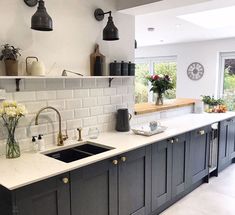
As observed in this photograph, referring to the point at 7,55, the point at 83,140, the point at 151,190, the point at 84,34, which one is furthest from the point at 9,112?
the point at 151,190

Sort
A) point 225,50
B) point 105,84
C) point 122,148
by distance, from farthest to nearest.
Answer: point 225,50 → point 105,84 → point 122,148

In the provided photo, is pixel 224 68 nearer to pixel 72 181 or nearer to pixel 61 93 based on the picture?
pixel 61 93

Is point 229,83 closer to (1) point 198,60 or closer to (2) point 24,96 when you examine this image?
(1) point 198,60

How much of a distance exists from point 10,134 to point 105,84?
122cm

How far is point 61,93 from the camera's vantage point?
2.45m

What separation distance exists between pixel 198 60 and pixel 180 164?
4.66 meters

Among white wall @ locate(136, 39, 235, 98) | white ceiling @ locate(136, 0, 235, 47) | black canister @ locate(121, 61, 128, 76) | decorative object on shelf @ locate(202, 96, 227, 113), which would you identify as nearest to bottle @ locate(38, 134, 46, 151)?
black canister @ locate(121, 61, 128, 76)

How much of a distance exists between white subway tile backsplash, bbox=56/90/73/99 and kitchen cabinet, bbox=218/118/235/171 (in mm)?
2341

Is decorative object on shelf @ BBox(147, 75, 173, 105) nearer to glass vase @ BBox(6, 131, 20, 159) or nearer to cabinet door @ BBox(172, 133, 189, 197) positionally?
cabinet door @ BBox(172, 133, 189, 197)

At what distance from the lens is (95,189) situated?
1976mm

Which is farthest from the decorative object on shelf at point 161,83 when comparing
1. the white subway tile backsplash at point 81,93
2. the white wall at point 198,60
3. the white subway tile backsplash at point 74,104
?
the white wall at point 198,60

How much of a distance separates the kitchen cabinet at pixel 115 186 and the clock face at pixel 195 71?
504 centimetres

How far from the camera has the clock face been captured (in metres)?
6.90

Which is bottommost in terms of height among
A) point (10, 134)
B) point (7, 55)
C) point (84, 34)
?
point (10, 134)
